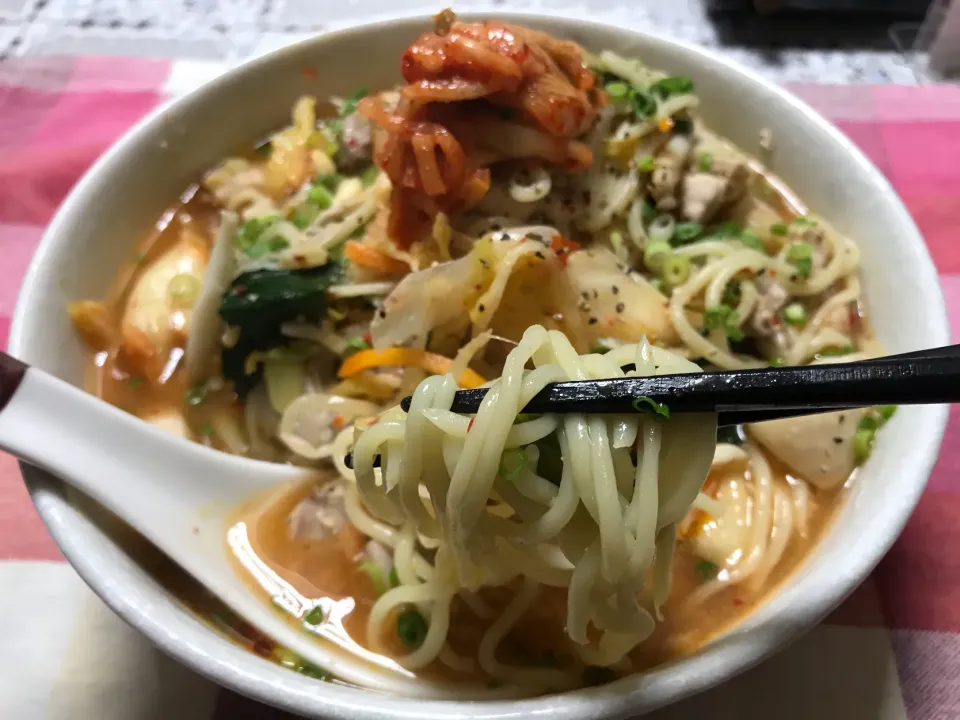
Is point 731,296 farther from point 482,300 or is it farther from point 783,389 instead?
point 783,389

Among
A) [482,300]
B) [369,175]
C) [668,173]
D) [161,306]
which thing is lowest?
[161,306]

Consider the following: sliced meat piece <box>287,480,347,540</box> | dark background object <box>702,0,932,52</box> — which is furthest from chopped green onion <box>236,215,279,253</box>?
dark background object <box>702,0,932,52</box>

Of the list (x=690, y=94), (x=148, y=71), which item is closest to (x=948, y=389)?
(x=690, y=94)

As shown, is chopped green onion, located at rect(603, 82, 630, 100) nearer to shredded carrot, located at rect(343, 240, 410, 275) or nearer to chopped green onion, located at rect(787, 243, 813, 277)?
chopped green onion, located at rect(787, 243, 813, 277)

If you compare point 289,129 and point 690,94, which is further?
point 289,129

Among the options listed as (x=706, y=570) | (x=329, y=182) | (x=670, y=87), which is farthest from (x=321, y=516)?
(x=670, y=87)

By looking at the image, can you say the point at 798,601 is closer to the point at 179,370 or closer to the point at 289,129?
the point at 179,370
